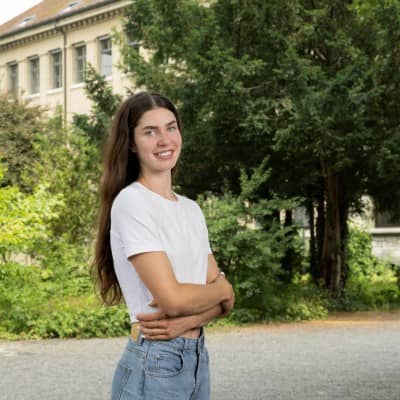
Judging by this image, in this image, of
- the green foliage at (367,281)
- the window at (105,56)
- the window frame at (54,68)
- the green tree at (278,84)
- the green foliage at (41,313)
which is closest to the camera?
the green foliage at (41,313)

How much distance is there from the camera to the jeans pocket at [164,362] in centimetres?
319

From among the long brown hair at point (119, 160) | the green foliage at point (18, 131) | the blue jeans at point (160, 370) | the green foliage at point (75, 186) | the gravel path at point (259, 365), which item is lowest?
the gravel path at point (259, 365)

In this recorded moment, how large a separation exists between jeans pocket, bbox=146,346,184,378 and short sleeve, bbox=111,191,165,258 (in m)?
0.32

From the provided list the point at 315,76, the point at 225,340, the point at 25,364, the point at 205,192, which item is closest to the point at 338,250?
the point at 205,192

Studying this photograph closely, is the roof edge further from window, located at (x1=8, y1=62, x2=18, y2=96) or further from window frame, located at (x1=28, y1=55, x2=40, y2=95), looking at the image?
window, located at (x1=8, y1=62, x2=18, y2=96)

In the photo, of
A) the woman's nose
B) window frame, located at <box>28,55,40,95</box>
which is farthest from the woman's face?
window frame, located at <box>28,55,40,95</box>

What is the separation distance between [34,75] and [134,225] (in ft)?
163

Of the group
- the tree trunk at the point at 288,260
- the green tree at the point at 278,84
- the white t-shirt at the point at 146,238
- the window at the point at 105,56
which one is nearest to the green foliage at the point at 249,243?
the green tree at the point at 278,84

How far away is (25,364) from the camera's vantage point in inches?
459

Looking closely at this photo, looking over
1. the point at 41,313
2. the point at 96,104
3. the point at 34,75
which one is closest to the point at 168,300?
the point at 41,313

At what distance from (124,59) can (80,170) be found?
3337 mm

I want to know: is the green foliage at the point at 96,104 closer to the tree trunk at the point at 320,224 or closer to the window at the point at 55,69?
the tree trunk at the point at 320,224

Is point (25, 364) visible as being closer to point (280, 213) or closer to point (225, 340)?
→ point (225, 340)

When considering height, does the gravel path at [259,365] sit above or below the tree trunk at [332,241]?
below
